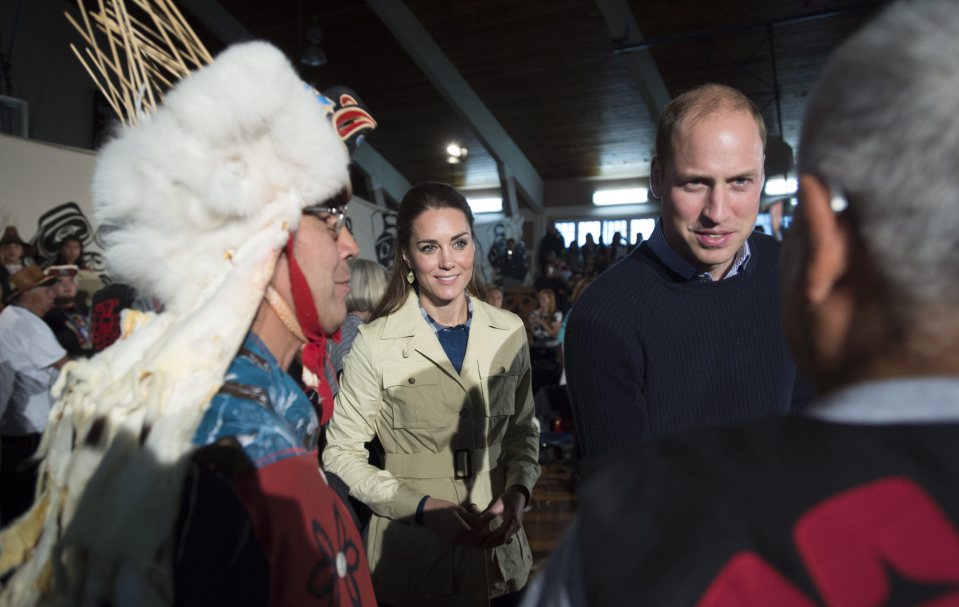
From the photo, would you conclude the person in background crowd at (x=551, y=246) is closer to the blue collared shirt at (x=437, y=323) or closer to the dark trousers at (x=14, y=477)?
the dark trousers at (x=14, y=477)

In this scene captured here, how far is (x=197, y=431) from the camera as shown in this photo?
980mm

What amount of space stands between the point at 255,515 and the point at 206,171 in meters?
0.57

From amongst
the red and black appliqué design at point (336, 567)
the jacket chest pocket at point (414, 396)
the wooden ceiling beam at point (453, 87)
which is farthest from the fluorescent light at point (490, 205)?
the red and black appliqué design at point (336, 567)

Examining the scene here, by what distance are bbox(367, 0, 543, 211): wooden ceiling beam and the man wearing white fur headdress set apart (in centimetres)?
951

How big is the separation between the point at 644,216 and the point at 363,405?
13918 mm

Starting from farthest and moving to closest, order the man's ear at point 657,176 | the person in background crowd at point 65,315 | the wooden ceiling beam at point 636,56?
the wooden ceiling beam at point 636,56
the person in background crowd at point 65,315
the man's ear at point 657,176

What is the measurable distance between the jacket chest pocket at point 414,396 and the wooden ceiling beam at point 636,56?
799cm

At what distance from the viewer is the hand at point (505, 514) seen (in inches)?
75.5

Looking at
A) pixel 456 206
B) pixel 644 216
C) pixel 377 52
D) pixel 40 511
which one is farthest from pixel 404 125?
pixel 40 511

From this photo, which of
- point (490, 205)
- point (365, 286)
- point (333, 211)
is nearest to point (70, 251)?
point (365, 286)

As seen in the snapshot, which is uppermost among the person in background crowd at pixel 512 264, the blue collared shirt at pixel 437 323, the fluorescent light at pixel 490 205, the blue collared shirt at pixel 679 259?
the fluorescent light at pixel 490 205

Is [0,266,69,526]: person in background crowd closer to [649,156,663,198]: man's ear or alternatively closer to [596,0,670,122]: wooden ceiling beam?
[649,156,663,198]: man's ear

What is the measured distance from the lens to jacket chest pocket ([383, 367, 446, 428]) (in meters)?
2.06

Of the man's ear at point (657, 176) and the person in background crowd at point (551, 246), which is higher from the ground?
the person in background crowd at point (551, 246)
